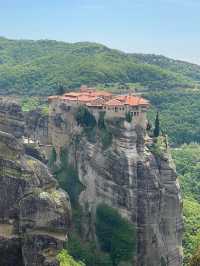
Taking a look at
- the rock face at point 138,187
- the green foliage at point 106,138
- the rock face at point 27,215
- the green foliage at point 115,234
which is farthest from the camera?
the green foliage at point 106,138

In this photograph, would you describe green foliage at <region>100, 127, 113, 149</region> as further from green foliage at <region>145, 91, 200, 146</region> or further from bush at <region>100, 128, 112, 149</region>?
green foliage at <region>145, 91, 200, 146</region>

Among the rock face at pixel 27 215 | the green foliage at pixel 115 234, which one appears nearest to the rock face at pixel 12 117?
the rock face at pixel 27 215

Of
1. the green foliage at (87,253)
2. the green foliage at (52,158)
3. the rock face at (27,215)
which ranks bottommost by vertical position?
the green foliage at (87,253)

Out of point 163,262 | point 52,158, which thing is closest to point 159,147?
point 163,262

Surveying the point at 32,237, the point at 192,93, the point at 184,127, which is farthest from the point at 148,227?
the point at 192,93

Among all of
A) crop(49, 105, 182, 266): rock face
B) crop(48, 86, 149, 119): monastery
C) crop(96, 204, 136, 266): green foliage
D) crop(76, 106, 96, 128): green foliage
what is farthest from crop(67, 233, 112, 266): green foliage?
crop(48, 86, 149, 119): monastery

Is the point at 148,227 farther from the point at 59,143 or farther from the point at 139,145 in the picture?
the point at 59,143

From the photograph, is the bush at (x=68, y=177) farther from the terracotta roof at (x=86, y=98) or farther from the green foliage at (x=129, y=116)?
the green foliage at (x=129, y=116)
